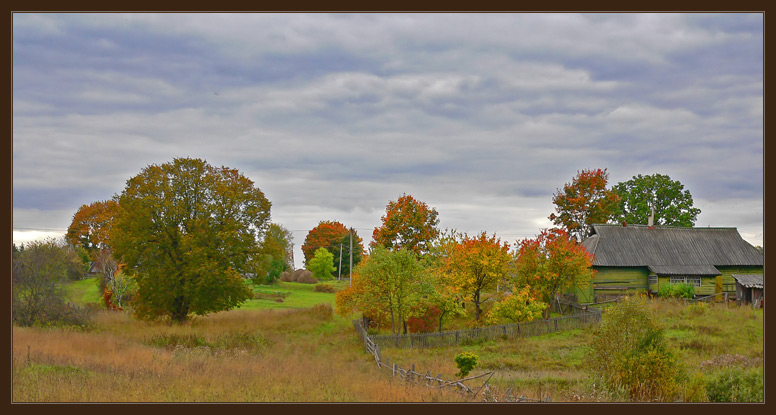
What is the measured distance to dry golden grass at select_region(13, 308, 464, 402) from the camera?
555 inches

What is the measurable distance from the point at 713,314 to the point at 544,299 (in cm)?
1111

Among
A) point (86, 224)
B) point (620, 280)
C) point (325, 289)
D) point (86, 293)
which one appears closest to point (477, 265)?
point (620, 280)

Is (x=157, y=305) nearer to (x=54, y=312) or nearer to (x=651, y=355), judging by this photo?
(x=54, y=312)

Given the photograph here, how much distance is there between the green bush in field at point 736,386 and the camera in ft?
53.8

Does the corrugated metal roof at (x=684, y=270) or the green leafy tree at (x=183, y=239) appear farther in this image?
the corrugated metal roof at (x=684, y=270)

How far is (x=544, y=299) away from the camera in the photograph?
42719 mm

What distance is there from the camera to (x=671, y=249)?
48.2m

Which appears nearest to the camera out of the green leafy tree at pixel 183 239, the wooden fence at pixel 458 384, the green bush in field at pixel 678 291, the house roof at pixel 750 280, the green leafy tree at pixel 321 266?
the wooden fence at pixel 458 384

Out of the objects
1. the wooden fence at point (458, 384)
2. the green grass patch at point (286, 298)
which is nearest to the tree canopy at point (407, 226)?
the green grass patch at point (286, 298)

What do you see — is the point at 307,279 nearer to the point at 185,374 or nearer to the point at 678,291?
the point at 678,291

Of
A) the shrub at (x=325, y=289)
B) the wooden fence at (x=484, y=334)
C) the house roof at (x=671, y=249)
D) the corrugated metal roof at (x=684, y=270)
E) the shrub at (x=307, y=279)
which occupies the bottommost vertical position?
the wooden fence at (x=484, y=334)

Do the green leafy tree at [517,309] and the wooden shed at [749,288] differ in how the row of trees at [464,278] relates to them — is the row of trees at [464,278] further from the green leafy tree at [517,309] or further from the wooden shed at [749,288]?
the wooden shed at [749,288]

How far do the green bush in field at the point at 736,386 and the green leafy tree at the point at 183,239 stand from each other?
28510 mm

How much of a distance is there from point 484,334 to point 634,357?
1584cm
